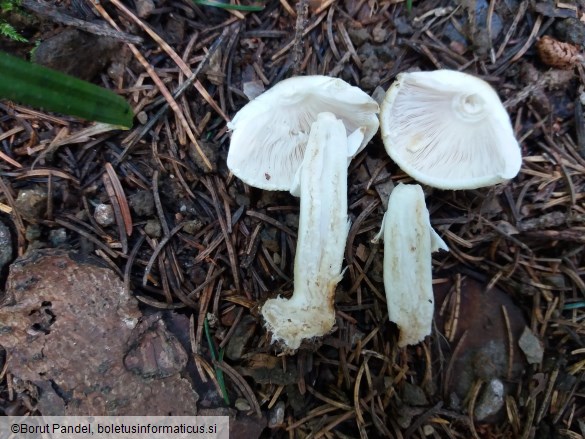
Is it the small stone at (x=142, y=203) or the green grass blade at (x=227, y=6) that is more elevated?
the green grass blade at (x=227, y=6)

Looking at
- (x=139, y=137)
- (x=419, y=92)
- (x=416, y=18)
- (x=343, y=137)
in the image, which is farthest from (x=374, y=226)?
(x=139, y=137)

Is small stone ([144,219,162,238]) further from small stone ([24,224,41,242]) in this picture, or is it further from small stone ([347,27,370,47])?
small stone ([347,27,370,47])

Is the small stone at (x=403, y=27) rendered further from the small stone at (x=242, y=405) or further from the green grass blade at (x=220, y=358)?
the small stone at (x=242, y=405)

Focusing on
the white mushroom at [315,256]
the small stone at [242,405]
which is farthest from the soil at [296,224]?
the white mushroom at [315,256]

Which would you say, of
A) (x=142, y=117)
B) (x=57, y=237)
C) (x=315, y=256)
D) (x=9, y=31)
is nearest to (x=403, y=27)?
(x=315, y=256)

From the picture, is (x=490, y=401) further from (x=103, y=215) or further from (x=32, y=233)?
(x=32, y=233)

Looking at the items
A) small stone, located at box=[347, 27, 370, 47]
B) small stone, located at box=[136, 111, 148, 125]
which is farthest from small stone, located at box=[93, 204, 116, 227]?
small stone, located at box=[347, 27, 370, 47]
